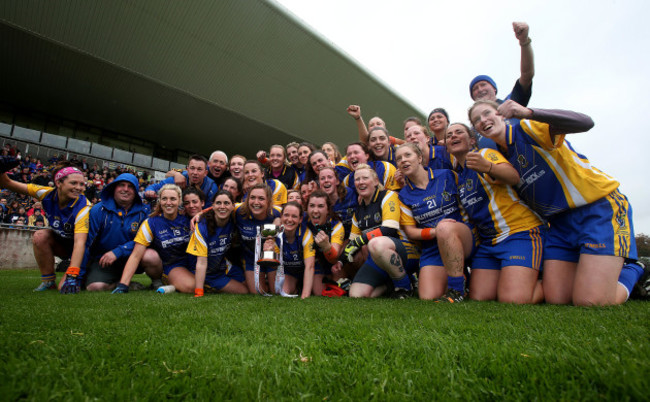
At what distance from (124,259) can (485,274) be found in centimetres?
497

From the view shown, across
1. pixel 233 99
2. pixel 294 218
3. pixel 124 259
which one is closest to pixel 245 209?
pixel 294 218

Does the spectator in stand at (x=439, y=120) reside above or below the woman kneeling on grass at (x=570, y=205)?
above

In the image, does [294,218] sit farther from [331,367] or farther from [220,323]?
[331,367]

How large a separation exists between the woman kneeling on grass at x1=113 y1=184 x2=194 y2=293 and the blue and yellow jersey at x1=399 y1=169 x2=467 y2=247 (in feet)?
10.1

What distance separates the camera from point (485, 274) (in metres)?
3.47

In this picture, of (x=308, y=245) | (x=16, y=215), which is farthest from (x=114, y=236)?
(x=16, y=215)

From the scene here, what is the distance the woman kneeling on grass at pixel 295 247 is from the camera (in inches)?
159

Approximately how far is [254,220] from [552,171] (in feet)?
11.1

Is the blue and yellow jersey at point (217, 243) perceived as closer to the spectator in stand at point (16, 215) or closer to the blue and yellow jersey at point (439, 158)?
the blue and yellow jersey at point (439, 158)

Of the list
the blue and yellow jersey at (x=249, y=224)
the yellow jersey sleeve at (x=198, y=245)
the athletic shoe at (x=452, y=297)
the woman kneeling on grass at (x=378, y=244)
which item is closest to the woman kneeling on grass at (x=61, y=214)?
the yellow jersey sleeve at (x=198, y=245)

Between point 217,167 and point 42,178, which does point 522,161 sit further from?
point 42,178

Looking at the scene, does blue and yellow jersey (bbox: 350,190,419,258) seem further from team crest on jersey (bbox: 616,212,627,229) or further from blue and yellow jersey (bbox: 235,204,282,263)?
team crest on jersey (bbox: 616,212,627,229)

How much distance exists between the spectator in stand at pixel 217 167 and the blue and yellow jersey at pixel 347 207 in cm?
273

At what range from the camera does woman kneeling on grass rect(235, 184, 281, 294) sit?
4340 millimetres
